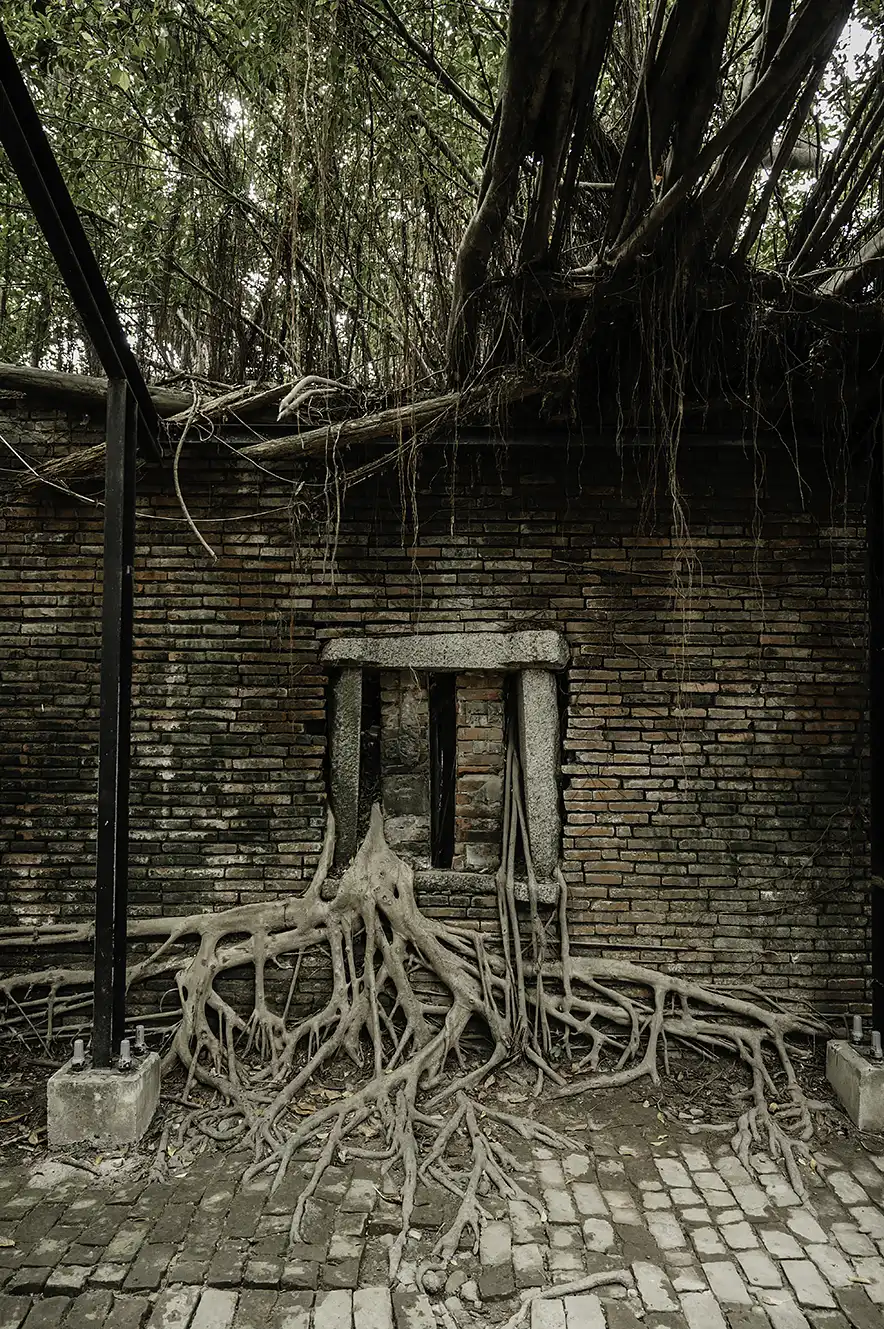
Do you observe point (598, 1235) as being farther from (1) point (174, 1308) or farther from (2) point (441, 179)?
(2) point (441, 179)

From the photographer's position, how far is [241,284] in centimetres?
512

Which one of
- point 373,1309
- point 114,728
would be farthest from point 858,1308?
point 114,728

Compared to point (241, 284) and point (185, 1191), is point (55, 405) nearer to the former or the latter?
point (241, 284)

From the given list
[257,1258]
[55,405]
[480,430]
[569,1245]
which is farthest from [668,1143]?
[55,405]

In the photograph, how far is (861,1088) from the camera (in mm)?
3986

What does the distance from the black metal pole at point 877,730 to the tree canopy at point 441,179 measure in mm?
808

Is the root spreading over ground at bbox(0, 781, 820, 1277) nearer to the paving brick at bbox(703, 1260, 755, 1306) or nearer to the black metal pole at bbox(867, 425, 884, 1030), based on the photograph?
the black metal pole at bbox(867, 425, 884, 1030)

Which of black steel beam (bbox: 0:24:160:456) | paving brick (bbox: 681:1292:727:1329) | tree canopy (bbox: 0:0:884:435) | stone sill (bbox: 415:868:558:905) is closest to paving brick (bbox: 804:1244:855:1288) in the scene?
paving brick (bbox: 681:1292:727:1329)

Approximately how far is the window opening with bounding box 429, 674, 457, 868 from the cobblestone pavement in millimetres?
1839

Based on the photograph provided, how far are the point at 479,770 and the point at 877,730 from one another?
2190mm

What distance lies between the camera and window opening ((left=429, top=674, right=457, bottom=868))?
16.7 feet

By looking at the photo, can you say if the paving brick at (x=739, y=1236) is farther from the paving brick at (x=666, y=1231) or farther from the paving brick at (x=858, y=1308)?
the paving brick at (x=858, y=1308)

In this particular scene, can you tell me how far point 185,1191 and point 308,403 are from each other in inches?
154

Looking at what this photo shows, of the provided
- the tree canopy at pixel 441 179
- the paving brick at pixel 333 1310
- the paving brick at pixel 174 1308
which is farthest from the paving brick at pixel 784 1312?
the tree canopy at pixel 441 179
